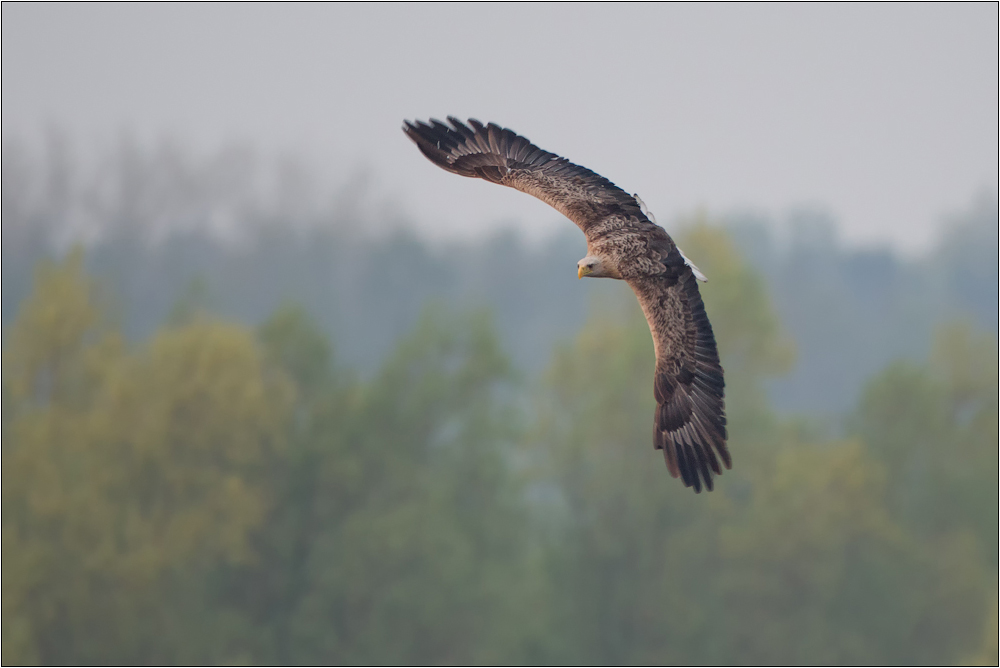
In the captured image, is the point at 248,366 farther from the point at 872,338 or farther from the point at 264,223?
the point at 872,338

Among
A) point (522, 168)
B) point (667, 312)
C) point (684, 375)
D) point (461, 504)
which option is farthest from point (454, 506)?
point (667, 312)

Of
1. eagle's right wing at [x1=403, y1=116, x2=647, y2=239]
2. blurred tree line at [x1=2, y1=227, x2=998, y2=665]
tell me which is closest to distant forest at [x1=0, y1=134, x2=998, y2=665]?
blurred tree line at [x1=2, y1=227, x2=998, y2=665]

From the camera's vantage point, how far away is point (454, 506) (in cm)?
3641

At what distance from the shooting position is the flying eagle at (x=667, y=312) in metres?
10.3

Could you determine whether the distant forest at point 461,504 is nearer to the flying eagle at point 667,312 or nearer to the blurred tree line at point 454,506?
the blurred tree line at point 454,506

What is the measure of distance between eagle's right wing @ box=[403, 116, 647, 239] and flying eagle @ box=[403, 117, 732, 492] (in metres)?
0.01

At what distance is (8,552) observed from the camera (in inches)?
1304

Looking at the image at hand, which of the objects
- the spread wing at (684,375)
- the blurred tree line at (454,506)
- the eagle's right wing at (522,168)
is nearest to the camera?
the spread wing at (684,375)

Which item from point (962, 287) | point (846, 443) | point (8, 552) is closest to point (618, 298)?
point (846, 443)

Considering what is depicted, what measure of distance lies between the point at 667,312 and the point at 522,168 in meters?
2.42

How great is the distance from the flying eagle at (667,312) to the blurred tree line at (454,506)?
74.2 ft

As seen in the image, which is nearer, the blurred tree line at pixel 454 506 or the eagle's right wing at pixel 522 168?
the eagle's right wing at pixel 522 168

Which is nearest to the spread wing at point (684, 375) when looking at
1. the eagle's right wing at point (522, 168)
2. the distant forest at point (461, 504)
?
the eagle's right wing at point (522, 168)

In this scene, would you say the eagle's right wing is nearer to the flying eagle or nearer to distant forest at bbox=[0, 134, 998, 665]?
the flying eagle
